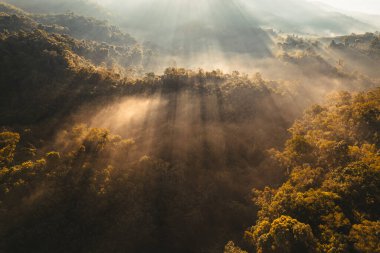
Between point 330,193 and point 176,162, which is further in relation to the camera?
point 176,162

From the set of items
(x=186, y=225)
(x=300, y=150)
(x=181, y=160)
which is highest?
(x=300, y=150)

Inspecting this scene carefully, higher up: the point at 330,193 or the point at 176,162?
the point at 330,193

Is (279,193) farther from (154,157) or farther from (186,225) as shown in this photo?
(154,157)

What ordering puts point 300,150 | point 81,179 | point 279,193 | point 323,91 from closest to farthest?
point 279,193 < point 81,179 < point 300,150 < point 323,91

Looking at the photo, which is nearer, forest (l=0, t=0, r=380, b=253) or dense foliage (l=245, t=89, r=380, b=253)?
dense foliage (l=245, t=89, r=380, b=253)

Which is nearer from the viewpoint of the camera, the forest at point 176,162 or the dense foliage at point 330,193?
the dense foliage at point 330,193

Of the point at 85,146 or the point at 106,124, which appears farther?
the point at 106,124

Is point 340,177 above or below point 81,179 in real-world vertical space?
above

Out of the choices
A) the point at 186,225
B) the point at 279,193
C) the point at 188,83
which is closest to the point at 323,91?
the point at 188,83
